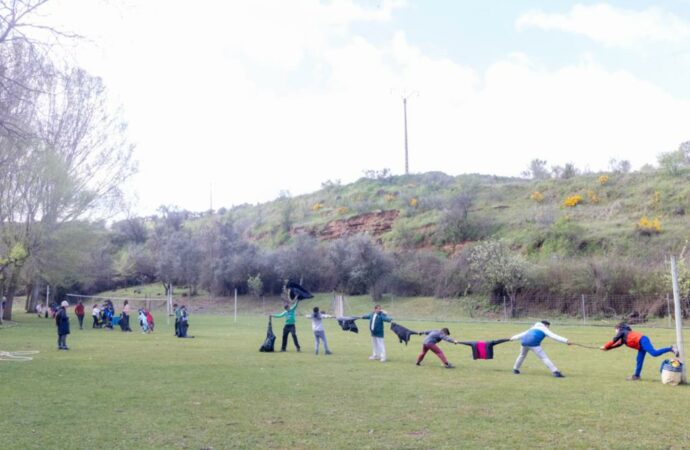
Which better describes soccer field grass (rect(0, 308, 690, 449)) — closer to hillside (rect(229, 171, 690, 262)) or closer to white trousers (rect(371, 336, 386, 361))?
white trousers (rect(371, 336, 386, 361))

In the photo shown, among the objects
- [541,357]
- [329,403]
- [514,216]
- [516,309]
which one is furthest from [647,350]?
[514,216]

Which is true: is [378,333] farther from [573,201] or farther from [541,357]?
[573,201]

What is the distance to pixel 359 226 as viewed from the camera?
7506 cm

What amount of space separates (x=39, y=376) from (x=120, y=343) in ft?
33.0

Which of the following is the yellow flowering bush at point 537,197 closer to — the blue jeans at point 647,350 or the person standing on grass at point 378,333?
the person standing on grass at point 378,333

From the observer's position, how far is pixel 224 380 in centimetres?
1392

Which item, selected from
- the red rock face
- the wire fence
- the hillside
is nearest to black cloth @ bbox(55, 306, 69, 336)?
the wire fence

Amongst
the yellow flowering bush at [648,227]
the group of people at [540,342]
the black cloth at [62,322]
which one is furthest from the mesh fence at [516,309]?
the group of people at [540,342]

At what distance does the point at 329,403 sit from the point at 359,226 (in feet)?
210

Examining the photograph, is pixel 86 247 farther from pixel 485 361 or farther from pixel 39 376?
pixel 485 361

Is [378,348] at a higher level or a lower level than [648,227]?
lower

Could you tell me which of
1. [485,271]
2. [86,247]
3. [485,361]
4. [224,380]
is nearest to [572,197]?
[485,271]

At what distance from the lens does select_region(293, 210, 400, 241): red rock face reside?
7344 cm

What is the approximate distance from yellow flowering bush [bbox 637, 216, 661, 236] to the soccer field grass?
3733 centimetres
